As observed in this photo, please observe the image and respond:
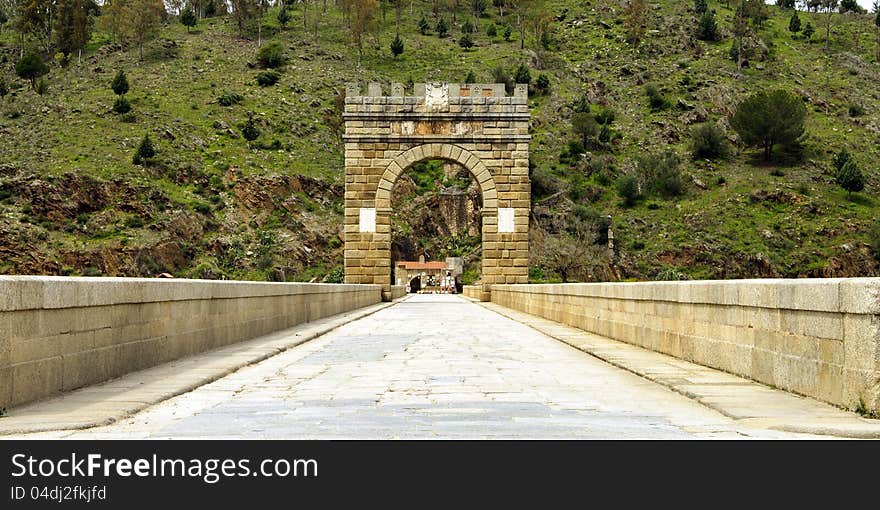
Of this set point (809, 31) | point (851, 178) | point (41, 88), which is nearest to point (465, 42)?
point (809, 31)

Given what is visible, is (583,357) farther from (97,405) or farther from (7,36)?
(7,36)

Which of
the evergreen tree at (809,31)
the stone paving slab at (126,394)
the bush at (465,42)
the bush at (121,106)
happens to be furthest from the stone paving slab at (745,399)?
the evergreen tree at (809,31)

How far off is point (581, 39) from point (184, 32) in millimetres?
44408

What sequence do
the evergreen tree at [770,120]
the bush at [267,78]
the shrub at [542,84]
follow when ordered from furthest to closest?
1. the shrub at [542,84]
2. the bush at [267,78]
3. the evergreen tree at [770,120]

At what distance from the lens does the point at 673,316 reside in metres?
9.39

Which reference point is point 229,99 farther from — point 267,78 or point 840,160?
point 840,160

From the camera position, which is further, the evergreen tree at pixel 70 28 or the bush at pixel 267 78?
the evergreen tree at pixel 70 28

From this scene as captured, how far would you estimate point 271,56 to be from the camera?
263 feet

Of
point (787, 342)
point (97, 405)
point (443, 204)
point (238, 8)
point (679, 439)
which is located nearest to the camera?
point (679, 439)

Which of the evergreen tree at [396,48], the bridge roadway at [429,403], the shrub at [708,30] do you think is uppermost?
the shrub at [708,30]

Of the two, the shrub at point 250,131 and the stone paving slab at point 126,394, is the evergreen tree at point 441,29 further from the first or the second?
the stone paving slab at point 126,394

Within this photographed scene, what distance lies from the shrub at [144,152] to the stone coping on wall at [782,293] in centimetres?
5412

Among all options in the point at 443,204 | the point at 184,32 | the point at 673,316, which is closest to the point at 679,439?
the point at 673,316

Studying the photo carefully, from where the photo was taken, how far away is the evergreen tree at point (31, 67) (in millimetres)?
72750
